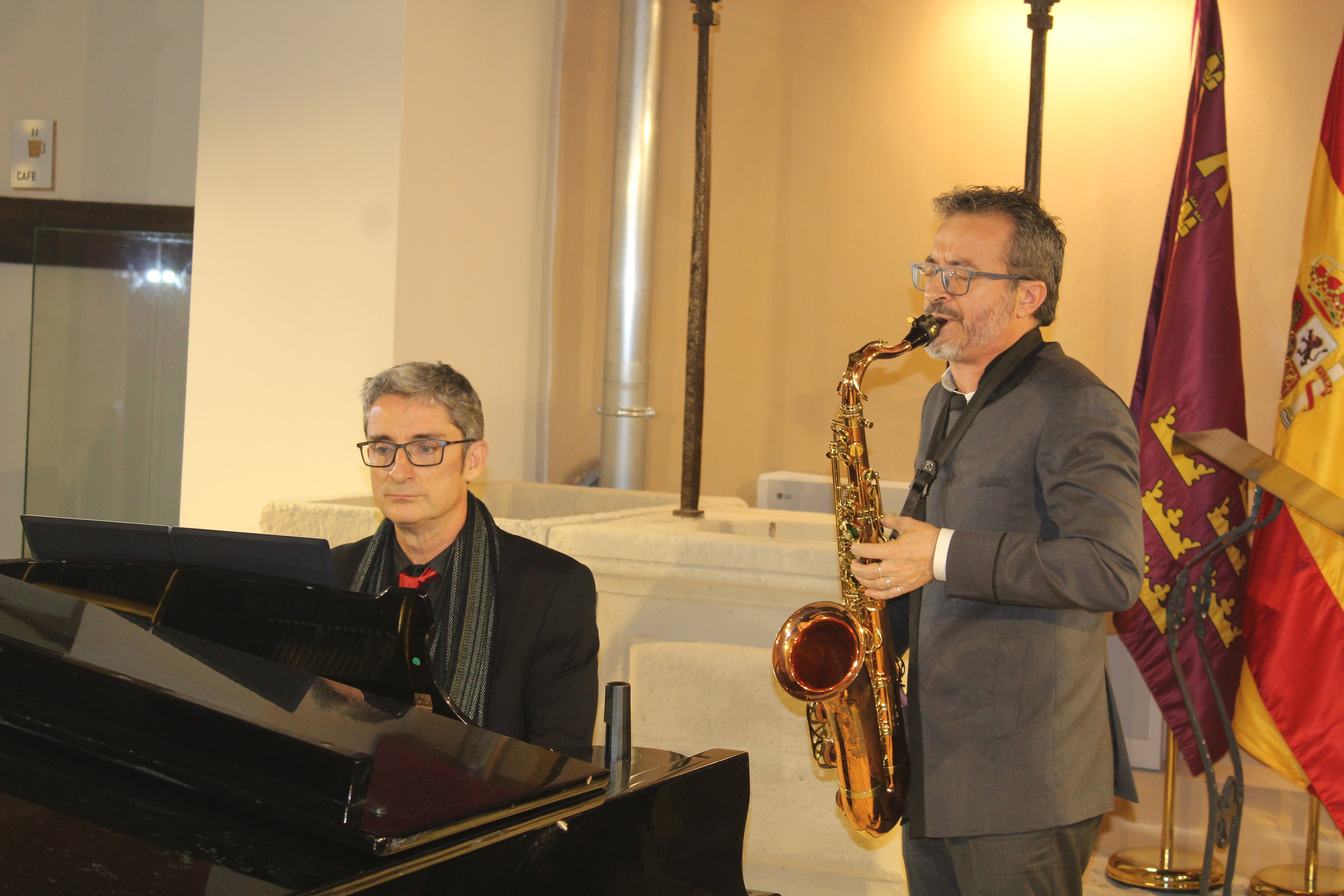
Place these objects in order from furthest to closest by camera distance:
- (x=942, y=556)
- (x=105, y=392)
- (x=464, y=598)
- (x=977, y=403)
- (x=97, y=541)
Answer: (x=105, y=392), (x=464, y=598), (x=977, y=403), (x=942, y=556), (x=97, y=541)

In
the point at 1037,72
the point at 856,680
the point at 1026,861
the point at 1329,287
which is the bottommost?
the point at 1026,861

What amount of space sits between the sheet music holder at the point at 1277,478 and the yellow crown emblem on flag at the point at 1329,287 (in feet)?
1.65

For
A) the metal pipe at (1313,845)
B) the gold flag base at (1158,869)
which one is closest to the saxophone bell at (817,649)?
the gold flag base at (1158,869)

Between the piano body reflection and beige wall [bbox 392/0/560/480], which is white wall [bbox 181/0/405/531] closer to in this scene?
beige wall [bbox 392/0/560/480]

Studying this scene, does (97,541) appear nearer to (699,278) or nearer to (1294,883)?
(699,278)

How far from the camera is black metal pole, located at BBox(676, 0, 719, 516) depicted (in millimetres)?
3055

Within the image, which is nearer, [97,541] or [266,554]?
[266,554]

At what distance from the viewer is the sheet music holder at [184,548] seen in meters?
1.44

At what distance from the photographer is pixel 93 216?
161 inches

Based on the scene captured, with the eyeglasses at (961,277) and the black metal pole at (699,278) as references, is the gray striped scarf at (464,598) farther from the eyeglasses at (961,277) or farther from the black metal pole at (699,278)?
the black metal pole at (699,278)

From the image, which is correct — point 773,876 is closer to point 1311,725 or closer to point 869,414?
point 1311,725

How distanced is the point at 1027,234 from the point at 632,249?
2420 mm

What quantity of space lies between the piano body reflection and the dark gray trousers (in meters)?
0.49

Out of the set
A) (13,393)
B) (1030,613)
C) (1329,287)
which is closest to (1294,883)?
(1329,287)
